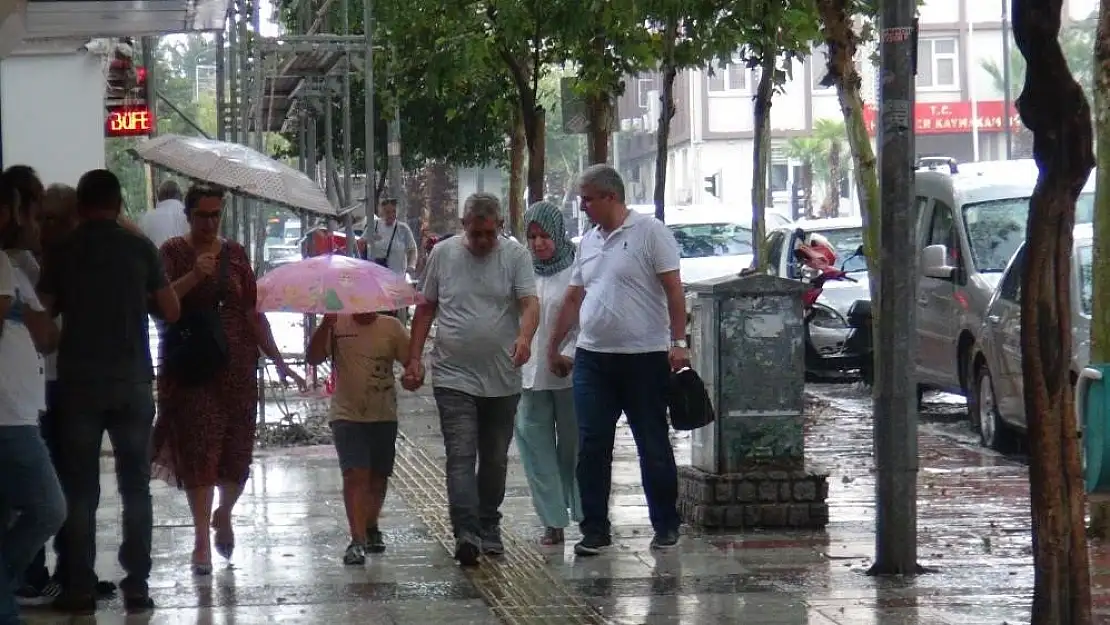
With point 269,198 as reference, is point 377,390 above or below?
below

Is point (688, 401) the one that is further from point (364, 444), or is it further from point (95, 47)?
point (95, 47)

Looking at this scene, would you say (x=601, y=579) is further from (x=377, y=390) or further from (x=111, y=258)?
(x=111, y=258)

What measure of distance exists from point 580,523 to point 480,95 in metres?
16.7

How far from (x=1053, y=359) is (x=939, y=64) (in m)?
69.7

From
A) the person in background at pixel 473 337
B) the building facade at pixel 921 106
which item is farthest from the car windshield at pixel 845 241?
the building facade at pixel 921 106

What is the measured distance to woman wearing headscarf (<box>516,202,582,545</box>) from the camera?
9180 millimetres

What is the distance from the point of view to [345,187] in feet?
82.5

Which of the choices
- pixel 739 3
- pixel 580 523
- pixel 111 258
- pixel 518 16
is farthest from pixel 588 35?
pixel 111 258

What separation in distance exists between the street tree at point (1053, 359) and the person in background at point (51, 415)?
3.86 meters

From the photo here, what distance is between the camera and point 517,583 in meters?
8.24

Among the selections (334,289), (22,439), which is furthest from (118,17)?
(22,439)

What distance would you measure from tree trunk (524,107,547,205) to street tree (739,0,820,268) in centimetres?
209

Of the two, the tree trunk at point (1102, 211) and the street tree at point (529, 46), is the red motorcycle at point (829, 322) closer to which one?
the street tree at point (529, 46)

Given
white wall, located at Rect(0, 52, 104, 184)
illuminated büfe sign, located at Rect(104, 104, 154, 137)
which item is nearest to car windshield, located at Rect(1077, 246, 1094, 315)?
white wall, located at Rect(0, 52, 104, 184)
